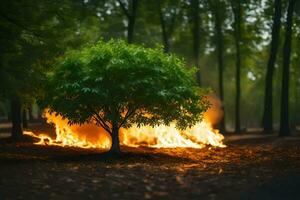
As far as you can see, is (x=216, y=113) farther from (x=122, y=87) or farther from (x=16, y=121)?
(x=122, y=87)

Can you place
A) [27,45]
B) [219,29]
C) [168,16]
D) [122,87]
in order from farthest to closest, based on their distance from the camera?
[168,16] → [219,29] → [27,45] → [122,87]

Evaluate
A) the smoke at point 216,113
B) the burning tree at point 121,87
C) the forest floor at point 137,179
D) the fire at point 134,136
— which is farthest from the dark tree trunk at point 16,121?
the smoke at point 216,113

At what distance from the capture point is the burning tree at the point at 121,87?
18938 millimetres

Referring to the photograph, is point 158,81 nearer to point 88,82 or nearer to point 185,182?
point 88,82

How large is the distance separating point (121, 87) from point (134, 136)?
33.3 feet

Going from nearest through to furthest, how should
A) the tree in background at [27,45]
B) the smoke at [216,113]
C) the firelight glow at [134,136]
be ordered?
1. the tree in background at [27,45]
2. the firelight glow at [134,136]
3. the smoke at [216,113]

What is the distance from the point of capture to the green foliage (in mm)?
18938

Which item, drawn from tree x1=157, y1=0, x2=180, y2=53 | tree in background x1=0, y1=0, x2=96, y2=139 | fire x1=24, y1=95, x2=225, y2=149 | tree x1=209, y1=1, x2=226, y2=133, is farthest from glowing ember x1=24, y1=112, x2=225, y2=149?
tree x1=157, y1=0, x2=180, y2=53

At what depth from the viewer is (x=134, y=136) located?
2852 centimetres

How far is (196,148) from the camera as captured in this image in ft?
85.1

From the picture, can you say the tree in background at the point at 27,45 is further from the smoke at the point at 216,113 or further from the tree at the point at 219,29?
the smoke at the point at 216,113

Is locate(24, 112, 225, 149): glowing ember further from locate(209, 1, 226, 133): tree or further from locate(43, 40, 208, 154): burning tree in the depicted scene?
locate(209, 1, 226, 133): tree

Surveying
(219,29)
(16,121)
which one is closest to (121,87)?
(16,121)

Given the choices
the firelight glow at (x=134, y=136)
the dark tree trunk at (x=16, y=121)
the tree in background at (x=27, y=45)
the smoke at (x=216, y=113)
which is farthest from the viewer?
the smoke at (x=216, y=113)
